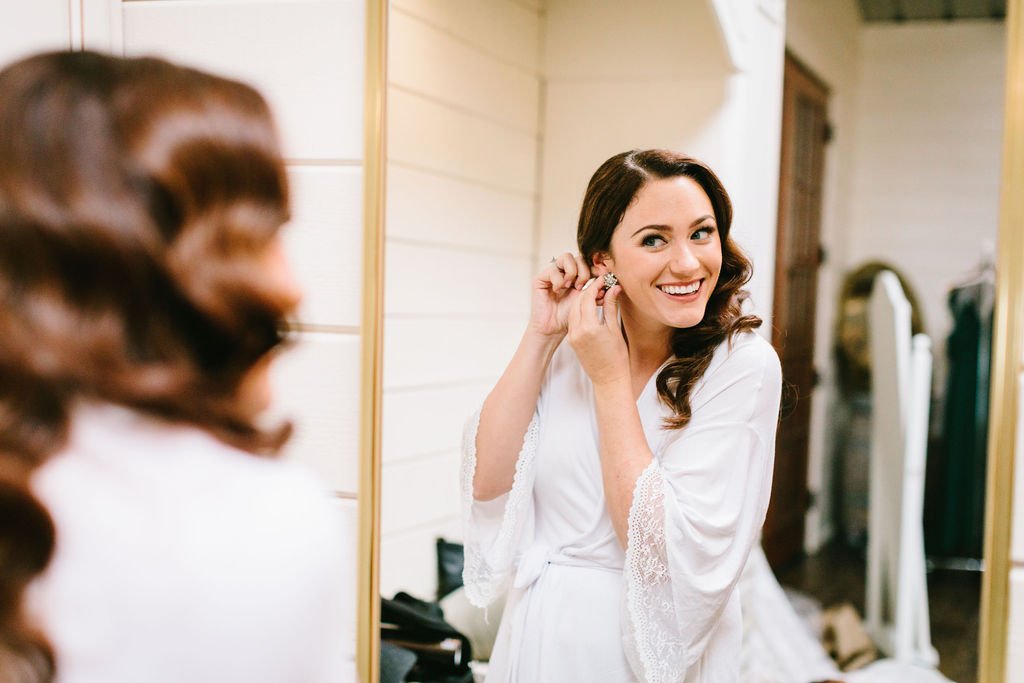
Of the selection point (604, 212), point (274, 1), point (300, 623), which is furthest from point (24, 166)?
point (274, 1)

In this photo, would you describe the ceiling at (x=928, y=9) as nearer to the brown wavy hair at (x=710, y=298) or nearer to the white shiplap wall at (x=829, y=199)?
the white shiplap wall at (x=829, y=199)

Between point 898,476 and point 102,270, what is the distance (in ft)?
3.10

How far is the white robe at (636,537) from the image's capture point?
1.12m

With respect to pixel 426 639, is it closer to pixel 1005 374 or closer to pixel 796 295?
pixel 796 295

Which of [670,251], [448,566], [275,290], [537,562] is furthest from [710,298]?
[275,290]

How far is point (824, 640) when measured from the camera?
1180 millimetres

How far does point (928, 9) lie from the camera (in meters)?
1.12

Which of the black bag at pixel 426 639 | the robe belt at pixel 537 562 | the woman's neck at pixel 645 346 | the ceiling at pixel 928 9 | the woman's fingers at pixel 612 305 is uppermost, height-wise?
the ceiling at pixel 928 9

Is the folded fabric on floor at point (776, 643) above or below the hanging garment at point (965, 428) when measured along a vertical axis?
below

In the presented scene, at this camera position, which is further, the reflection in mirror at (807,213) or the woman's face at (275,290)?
the reflection in mirror at (807,213)

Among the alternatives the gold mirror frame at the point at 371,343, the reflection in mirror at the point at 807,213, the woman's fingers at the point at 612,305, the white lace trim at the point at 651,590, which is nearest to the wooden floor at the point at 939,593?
the reflection in mirror at the point at 807,213

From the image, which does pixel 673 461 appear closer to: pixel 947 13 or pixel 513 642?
pixel 513 642

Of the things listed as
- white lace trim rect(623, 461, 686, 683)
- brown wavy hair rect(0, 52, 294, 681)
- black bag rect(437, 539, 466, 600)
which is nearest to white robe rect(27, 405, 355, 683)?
brown wavy hair rect(0, 52, 294, 681)

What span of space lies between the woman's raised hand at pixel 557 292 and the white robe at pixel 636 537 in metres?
0.04
